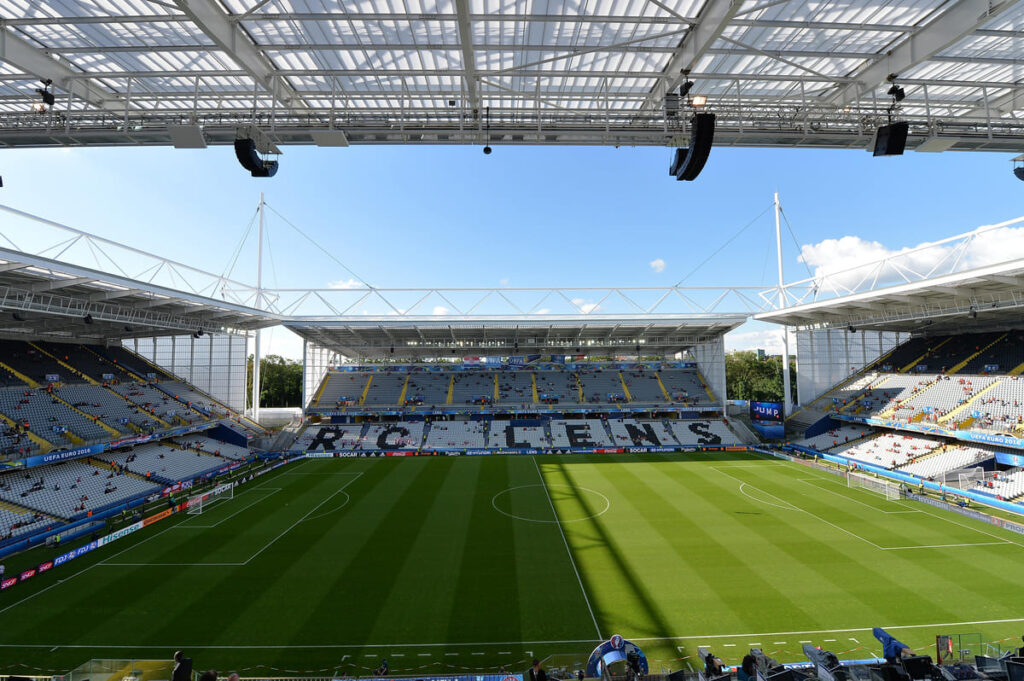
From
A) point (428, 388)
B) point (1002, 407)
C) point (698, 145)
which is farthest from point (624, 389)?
point (698, 145)

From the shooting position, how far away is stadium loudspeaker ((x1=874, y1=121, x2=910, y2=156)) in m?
9.27

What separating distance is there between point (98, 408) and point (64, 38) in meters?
28.6

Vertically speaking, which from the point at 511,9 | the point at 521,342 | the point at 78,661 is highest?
the point at 511,9

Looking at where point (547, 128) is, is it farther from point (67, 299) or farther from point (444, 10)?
point (67, 299)

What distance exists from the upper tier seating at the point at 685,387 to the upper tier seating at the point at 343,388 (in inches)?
1105

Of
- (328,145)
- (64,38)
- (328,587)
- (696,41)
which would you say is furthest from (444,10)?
(328,587)

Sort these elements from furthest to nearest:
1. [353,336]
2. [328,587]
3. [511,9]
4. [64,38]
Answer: [353,336]
[328,587]
[64,38]
[511,9]

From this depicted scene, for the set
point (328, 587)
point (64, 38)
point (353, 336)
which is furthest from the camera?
point (353, 336)

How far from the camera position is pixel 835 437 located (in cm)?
3559

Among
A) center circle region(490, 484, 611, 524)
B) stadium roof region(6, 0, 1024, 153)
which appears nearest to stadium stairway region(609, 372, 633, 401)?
center circle region(490, 484, 611, 524)

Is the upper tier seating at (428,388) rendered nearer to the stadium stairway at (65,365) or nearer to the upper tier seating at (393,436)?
the upper tier seating at (393,436)

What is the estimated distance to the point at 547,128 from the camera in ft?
32.2

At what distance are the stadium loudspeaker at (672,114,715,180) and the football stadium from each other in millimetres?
163

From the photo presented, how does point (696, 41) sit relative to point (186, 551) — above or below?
above
